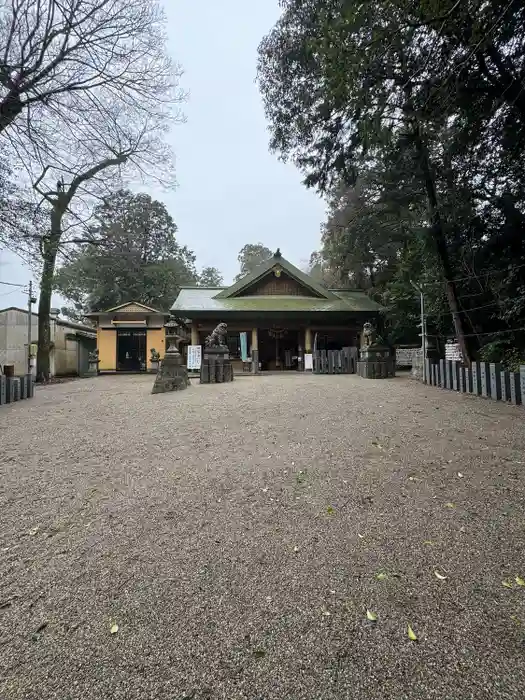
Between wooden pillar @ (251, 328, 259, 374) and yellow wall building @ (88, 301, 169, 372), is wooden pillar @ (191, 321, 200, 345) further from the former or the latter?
yellow wall building @ (88, 301, 169, 372)

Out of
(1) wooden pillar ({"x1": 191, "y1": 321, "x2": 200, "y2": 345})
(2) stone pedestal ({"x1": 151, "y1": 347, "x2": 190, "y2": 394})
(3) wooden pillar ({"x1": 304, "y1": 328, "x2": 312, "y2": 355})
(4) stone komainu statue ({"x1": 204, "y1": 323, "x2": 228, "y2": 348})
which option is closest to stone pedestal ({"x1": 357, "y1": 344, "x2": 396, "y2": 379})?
(3) wooden pillar ({"x1": 304, "y1": 328, "x2": 312, "y2": 355})

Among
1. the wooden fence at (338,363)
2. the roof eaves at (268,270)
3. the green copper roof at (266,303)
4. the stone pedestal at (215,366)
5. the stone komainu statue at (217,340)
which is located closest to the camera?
the stone pedestal at (215,366)

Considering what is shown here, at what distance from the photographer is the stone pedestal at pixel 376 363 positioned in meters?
11.3

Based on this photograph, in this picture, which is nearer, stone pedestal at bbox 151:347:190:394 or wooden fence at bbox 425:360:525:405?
wooden fence at bbox 425:360:525:405

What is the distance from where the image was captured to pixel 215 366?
10445 mm

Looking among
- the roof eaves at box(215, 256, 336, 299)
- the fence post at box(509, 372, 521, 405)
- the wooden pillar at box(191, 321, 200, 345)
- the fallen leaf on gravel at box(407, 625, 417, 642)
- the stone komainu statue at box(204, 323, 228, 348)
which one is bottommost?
the fallen leaf on gravel at box(407, 625, 417, 642)

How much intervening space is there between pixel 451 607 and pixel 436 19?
5333 mm

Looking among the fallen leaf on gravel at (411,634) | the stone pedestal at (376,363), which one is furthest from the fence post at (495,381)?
the fallen leaf on gravel at (411,634)

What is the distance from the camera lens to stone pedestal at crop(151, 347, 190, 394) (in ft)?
27.9

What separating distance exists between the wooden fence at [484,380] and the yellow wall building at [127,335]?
43.2 feet

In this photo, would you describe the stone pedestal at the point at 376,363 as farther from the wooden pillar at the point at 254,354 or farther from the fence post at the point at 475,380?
the wooden pillar at the point at 254,354

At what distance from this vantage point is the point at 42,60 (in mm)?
6637

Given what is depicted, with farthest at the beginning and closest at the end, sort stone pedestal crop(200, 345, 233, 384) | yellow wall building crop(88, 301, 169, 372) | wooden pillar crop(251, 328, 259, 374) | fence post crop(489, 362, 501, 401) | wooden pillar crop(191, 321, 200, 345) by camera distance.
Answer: yellow wall building crop(88, 301, 169, 372) → wooden pillar crop(191, 321, 200, 345) → wooden pillar crop(251, 328, 259, 374) → stone pedestal crop(200, 345, 233, 384) → fence post crop(489, 362, 501, 401)

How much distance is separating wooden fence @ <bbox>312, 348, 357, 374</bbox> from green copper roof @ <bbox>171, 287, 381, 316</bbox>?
235cm
